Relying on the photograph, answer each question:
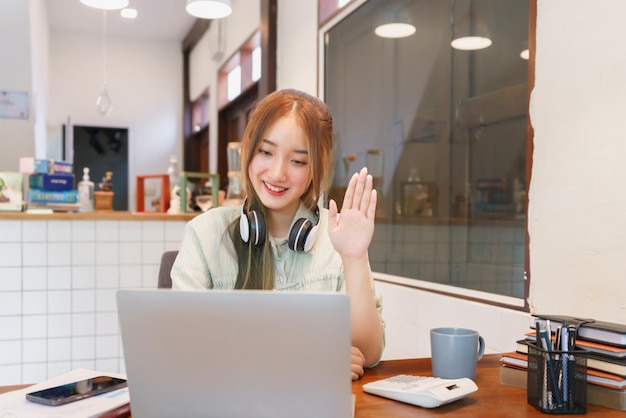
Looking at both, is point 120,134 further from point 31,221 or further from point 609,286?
point 609,286

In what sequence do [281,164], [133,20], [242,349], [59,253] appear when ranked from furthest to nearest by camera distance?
[133,20], [59,253], [281,164], [242,349]

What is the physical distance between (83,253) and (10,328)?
54cm

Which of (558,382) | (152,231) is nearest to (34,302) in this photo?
(152,231)

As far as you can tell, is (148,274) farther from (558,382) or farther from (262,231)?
(558,382)

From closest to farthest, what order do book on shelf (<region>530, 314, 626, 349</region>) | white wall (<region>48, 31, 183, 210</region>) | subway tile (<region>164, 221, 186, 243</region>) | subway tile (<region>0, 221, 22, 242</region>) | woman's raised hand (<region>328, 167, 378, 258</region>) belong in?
book on shelf (<region>530, 314, 626, 349</region>) → woman's raised hand (<region>328, 167, 378, 258</region>) → subway tile (<region>0, 221, 22, 242</region>) → subway tile (<region>164, 221, 186, 243</region>) → white wall (<region>48, 31, 183, 210</region>)

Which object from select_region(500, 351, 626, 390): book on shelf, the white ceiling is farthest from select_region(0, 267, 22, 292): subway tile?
the white ceiling

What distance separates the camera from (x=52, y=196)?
3.43 metres

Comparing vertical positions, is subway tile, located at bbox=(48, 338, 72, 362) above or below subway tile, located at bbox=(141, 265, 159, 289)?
below

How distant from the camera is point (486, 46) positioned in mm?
2240

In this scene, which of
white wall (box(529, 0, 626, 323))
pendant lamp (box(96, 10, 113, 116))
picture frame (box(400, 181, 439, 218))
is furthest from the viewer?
pendant lamp (box(96, 10, 113, 116))

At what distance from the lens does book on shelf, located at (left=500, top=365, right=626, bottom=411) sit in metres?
1.03

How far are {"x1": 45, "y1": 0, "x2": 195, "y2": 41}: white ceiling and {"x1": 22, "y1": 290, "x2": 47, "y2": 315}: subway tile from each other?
166 inches

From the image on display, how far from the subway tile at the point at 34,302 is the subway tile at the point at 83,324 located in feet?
0.57

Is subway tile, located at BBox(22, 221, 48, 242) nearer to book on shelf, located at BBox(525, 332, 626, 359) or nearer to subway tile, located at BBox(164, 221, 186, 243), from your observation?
subway tile, located at BBox(164, 221, 186, 243)
